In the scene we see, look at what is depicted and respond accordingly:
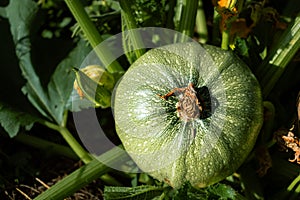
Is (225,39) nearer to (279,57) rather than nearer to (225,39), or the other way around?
(225,39)

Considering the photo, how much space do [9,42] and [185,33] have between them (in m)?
0.84

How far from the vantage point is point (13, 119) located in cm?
218

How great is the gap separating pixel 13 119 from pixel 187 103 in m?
0.82

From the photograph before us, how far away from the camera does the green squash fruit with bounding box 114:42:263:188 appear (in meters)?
1.75

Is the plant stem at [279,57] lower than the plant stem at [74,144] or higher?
higher

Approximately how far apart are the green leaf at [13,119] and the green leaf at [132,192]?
20.0 inches

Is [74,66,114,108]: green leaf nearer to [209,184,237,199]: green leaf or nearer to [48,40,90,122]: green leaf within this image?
[48,40,90,122]: green leaf

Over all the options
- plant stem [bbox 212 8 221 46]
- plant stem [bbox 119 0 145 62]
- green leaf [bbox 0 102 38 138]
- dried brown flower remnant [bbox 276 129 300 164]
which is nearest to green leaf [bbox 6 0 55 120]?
green leaf [bbox 0 102 38 138]

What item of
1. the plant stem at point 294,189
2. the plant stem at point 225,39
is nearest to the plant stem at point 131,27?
the plant stem at point 225,39

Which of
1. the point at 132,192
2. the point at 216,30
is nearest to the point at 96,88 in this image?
the point at 132,192

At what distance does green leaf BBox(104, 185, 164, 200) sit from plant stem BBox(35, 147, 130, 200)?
0.17 metres

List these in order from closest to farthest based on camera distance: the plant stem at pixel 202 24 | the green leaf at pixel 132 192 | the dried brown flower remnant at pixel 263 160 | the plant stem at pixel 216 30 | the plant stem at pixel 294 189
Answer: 1. the green leaf at pixel 132 192
2. the plant stem at pixel 294 189
3. the dried brown flower remnant at pixel 263 160
4. the plant stem at pixel 216 30
5. the plant stem at pixel 202 24

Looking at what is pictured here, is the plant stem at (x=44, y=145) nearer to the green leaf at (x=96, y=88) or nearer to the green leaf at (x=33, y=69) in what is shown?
Answer: the green leaf at (x=33, y=69)

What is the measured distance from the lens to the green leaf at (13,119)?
2.14 metres
